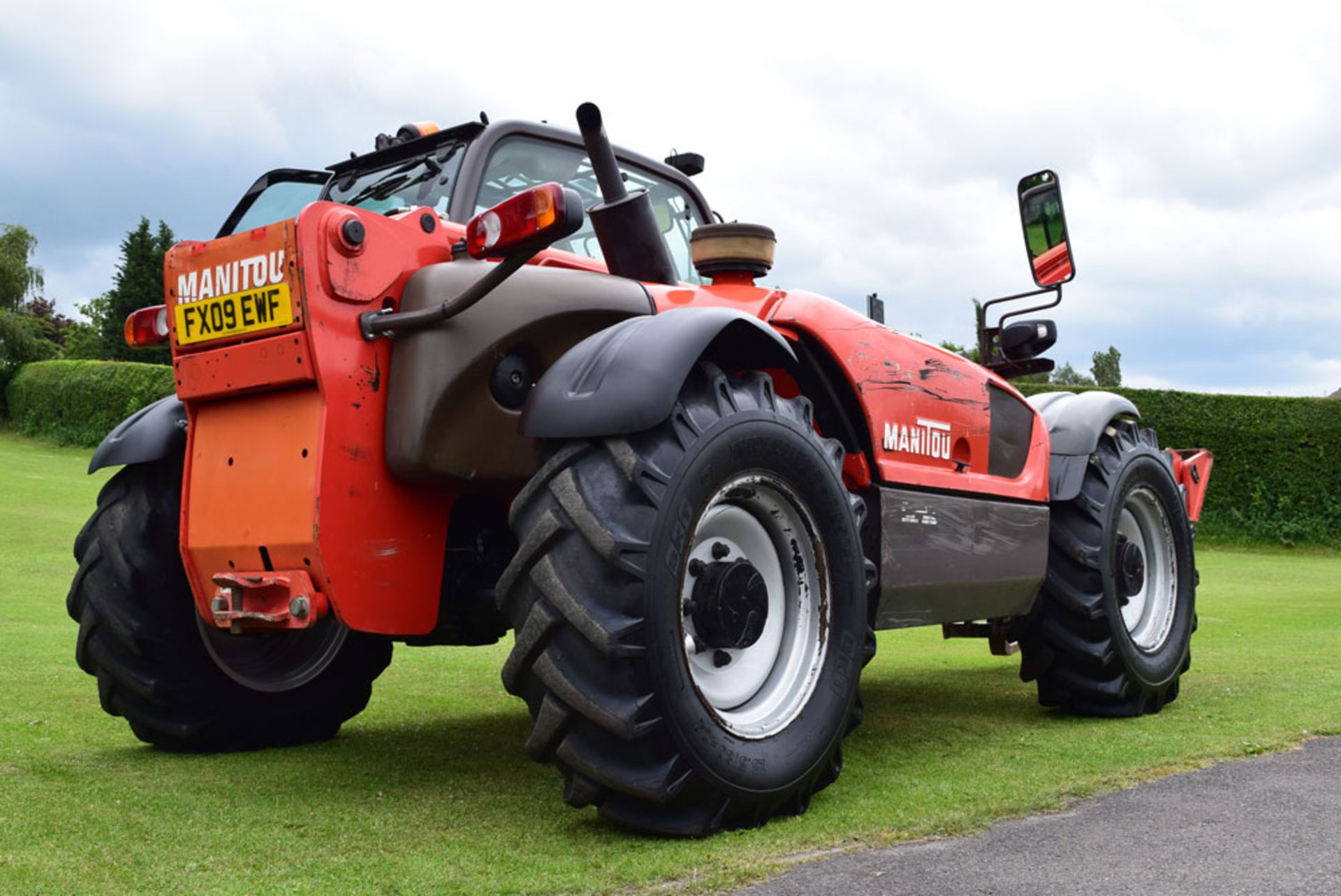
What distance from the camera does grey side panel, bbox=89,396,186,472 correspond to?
168 inches

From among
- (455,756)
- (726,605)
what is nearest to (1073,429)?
(726,605)

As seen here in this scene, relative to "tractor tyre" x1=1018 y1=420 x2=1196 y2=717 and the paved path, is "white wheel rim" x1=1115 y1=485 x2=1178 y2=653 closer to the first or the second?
"tractor tyre" x1=1018 y1=420 x2=1196 y2=717

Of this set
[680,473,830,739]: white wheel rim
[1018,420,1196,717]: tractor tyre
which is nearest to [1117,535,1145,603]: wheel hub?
[1018,420,1196,717]: tractor tyre

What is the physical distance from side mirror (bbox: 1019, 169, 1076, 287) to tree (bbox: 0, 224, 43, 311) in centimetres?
5543

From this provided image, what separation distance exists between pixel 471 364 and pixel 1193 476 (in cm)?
450

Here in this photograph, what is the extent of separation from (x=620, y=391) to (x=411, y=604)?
94cm

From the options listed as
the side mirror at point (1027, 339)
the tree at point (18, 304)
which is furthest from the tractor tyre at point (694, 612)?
the tree at point (18, 304)

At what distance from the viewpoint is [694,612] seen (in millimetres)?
3500

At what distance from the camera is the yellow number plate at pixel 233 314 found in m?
3.50

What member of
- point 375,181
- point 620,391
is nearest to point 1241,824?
point 620,391

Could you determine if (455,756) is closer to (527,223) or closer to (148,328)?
(148,328)

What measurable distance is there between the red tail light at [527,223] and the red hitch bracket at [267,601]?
1.00 m

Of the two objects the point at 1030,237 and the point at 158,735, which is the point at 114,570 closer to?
the point at 158,735

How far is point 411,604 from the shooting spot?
368 centimetres
